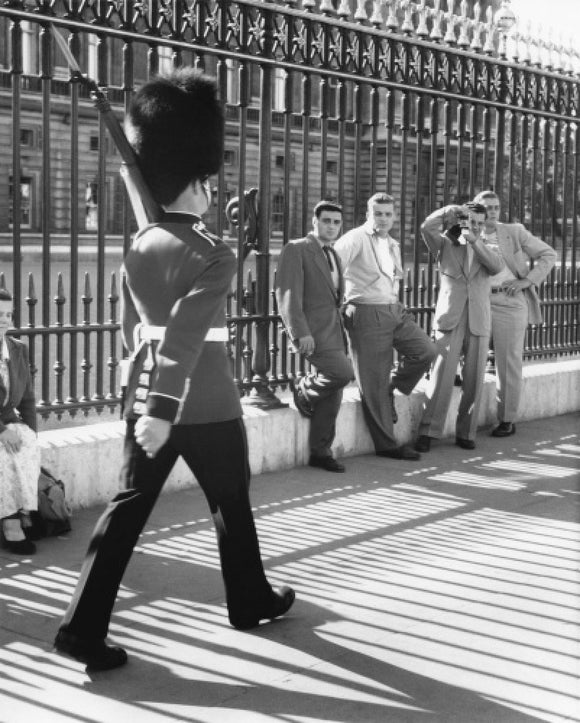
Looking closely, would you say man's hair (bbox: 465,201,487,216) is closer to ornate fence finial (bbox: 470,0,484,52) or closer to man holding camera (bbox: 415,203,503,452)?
man holding camera (bbox: 415,203,503,452)

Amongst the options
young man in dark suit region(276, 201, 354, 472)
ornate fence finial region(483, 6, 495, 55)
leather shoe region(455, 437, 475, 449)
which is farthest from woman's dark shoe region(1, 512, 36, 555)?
ornate fence finial region(483, 6, 495, 55)

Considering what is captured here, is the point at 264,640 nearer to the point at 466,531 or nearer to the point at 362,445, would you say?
the point at 466,531

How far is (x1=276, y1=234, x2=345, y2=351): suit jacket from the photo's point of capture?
7742 millimetres

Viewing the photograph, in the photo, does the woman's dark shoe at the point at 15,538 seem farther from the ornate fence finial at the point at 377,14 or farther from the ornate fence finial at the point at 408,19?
the ornate fence finial at the point at 408,19

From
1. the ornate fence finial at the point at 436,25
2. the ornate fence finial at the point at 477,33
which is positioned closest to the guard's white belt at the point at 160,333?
the ornate fence finial at the point at 436,25

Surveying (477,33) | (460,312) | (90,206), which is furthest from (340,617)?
(90,206)

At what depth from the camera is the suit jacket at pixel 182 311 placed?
406 centimetres

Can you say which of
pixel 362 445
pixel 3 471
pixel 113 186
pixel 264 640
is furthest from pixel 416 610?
pixel 113 186

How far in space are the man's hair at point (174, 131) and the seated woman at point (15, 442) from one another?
5.61 feet

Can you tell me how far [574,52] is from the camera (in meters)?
10.6

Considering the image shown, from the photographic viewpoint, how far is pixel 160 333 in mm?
4230

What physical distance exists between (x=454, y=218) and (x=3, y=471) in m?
4.31

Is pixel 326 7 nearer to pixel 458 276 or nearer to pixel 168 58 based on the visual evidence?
pixel 458 276

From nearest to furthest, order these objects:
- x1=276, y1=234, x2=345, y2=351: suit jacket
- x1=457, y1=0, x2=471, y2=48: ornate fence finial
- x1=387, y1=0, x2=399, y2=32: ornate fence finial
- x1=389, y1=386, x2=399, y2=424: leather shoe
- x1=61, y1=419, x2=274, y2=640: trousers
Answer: x1=61, y1=419, x2=274, y2=640: trousers, x1=276, y1=234, x2=345, y2=351: suit jacket, x1=389, y1=386, x2=399, y2=424: leather shoe, x1=387, y1=0, x2=399, y2=32: ornate fence finial, x1=457, y1=0, x2=471, y2=48: ornate fence finial
